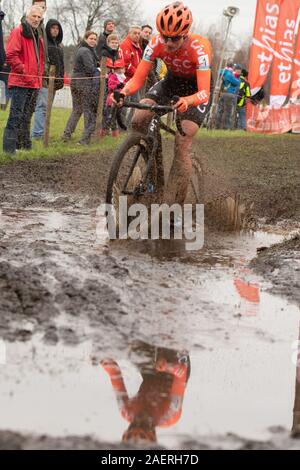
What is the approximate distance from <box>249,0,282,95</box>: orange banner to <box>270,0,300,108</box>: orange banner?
0.82ft

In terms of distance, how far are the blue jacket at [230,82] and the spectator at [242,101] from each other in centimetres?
21

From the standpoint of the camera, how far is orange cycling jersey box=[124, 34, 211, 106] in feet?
25.9

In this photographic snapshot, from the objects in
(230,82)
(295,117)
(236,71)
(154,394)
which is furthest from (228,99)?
(154,394)

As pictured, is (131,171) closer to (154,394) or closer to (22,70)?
(154,394)

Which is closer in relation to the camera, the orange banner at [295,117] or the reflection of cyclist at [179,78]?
the reflection of cyclist at [179,78]

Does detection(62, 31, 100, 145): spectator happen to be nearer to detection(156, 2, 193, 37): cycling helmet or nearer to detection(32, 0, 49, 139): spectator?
detection(32, 0, 49, 139): spectator

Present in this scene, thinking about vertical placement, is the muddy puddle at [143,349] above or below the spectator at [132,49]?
below

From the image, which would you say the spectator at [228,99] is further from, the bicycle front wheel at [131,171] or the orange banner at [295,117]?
the bicycle front wheel at [131,171]

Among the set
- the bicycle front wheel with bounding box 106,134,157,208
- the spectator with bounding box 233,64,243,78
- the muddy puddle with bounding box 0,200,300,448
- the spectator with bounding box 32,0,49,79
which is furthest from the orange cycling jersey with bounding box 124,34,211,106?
the spectator with bounding box 233,64,243,78

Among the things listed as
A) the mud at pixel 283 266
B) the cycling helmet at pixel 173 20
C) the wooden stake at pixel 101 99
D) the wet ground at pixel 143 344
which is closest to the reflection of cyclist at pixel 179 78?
the cycling helmet at pixel 173 20

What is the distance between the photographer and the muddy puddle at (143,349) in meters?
3.41

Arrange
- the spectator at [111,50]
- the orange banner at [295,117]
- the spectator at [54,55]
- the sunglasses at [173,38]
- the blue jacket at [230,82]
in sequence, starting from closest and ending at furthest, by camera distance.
A: the sunglasses at [173,38], the spectator at [54,55], the spectator at [111,50], the blue jacket at [230,82], the orange banner at [295,117]

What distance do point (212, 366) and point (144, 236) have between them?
3572 millimetres

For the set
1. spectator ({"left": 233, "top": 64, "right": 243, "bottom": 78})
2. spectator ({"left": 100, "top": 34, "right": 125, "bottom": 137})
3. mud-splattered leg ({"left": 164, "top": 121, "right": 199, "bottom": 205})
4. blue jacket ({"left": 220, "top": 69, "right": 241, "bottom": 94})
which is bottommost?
mud-splattered leg ({"left": 164, "top": 121, "right": 199, "bottom": 205})
